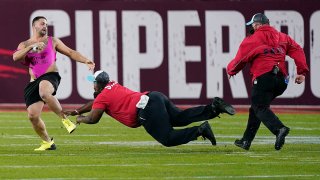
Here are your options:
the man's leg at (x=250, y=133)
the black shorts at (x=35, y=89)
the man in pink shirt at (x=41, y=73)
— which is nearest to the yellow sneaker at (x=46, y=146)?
the man in pink shirt at (x=41, y=73)

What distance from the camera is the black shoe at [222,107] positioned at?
1617 cm

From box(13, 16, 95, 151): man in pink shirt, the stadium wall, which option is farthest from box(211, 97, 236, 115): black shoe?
the stadium wall

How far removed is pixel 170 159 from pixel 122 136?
4.72m

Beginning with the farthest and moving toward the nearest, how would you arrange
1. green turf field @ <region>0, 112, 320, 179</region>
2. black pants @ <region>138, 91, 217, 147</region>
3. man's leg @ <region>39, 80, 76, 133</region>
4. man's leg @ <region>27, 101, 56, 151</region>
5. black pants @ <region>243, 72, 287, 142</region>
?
man's leg @ <region>27, 101, 56, 151</region>
man's leg @ <region>39, 80, 76, 133</region>
black pants @ <region>243, 72, 287, 142</region>
black pants @ <region>138, 91, 217, 147</region>
green turf field @ <region>0, 112, 320, 179</region>

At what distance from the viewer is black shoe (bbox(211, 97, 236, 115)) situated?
16.2 meters

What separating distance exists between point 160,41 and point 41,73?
1122cm

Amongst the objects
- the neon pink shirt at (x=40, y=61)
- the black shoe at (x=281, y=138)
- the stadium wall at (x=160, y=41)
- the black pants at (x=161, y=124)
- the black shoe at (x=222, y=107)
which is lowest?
the stadium wall at (x=160, y=41)

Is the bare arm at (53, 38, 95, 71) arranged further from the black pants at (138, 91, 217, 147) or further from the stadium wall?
the stadium wall

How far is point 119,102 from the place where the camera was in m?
16.3

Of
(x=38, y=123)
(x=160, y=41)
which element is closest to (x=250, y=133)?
(x=38, y=123)

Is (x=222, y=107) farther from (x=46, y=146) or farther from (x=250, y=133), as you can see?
(x=46, y=146)

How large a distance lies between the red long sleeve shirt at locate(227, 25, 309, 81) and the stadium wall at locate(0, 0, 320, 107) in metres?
11.3

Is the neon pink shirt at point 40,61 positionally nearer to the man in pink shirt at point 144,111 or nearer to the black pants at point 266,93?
the man in pink shirt at point 144,111

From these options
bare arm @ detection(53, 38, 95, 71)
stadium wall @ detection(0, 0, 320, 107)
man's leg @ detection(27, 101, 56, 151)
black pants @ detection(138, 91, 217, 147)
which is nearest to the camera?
black pants @ detection(138, 91, 217, 147)
